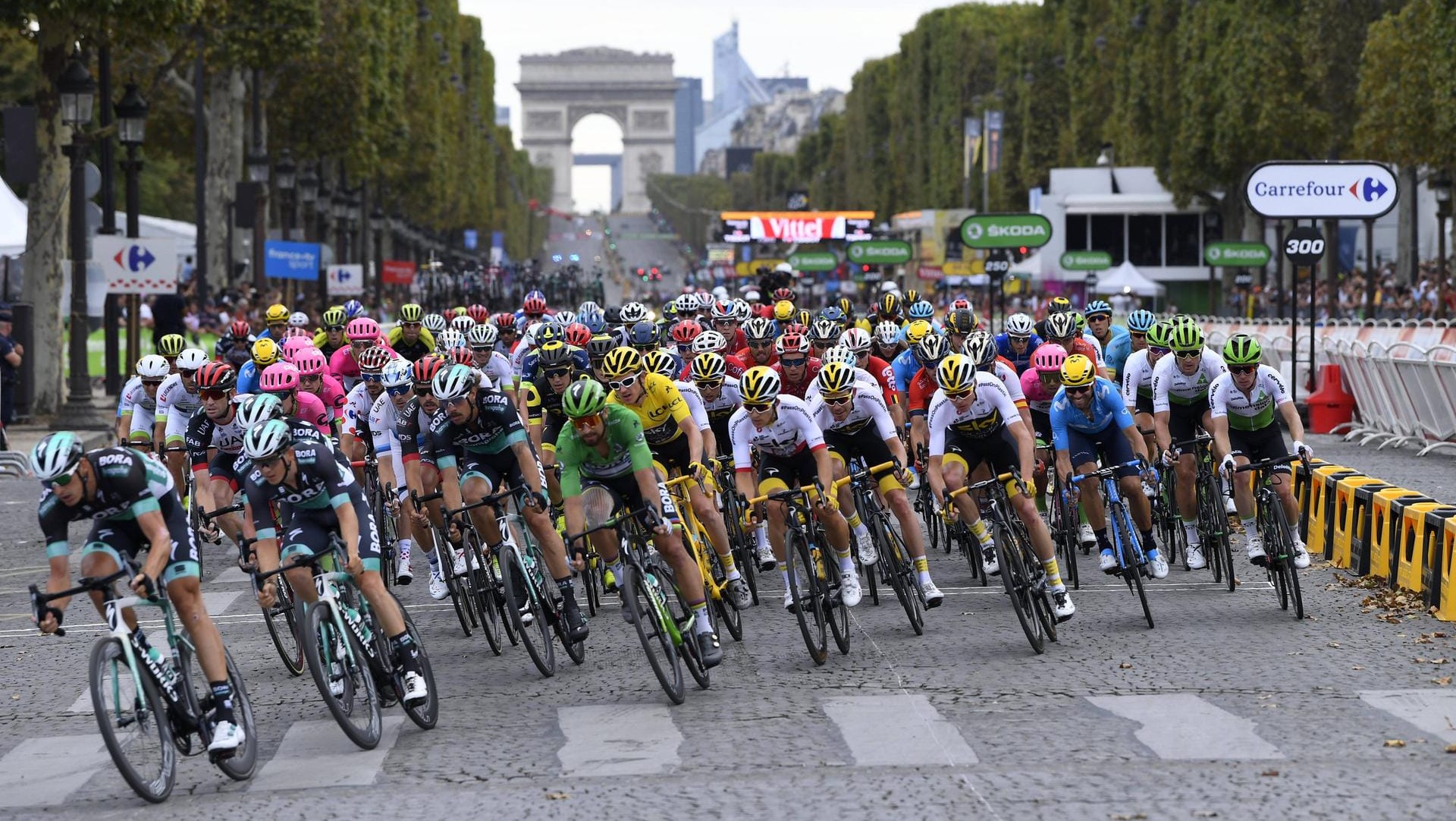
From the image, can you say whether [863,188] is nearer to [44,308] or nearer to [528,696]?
[44,308]

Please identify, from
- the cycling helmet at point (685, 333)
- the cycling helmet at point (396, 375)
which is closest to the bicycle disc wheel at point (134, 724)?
the cycling helmet at point (396, 375)

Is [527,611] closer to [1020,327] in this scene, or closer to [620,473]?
[620,473]

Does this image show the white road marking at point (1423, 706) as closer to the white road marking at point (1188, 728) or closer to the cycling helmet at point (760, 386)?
the white road marking at point (1188, 728)

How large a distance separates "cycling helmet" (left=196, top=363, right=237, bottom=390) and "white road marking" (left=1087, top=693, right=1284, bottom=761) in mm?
5033

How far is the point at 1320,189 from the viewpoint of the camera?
1010 inches

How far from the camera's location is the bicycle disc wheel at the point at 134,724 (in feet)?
27.1

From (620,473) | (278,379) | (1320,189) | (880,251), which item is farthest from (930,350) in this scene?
(880,251)

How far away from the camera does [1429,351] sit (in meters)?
23.6

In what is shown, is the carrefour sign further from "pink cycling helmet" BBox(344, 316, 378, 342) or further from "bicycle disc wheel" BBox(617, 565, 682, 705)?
"bicycle disc wheel" BBox(617, 565, 682, 705)

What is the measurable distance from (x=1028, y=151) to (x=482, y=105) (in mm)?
35370

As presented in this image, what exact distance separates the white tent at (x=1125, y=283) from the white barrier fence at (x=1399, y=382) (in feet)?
91.2

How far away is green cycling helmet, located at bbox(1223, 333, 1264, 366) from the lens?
13.3 meters

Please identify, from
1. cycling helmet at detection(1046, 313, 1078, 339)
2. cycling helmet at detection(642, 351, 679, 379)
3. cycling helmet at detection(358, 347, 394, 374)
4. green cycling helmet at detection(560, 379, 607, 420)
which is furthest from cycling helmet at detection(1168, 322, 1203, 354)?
cycling helmet at detection(358, 347, 394, 374)

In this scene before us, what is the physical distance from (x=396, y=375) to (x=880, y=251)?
1858 inches
